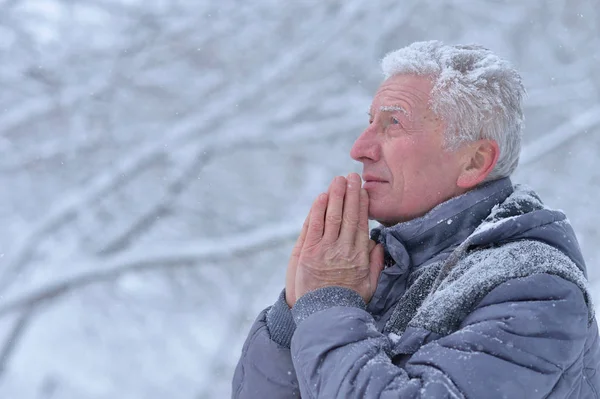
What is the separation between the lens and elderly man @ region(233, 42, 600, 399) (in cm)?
115

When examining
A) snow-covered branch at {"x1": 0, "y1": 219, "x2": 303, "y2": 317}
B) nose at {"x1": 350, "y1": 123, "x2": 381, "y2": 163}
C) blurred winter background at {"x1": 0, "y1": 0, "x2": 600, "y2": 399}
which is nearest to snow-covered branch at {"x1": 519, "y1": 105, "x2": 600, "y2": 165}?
blurred winter background at {"x1": 0, "y1": 0, "x2": 600, "y2": 399}

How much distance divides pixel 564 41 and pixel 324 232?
899 cm

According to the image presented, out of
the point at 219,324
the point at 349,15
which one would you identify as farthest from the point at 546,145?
the point at 219,324

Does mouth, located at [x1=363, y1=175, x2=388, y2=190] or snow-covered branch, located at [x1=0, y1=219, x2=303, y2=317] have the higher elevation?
snow-covered branch, located at [x1=0, y1=219, x2=303, y2=317]

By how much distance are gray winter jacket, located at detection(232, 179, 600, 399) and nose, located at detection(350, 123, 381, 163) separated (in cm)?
22

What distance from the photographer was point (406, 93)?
169 cm

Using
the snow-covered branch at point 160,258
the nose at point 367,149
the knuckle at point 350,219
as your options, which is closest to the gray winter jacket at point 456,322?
the knuckle at point 350,219

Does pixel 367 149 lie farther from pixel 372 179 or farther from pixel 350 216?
pixel 350 216

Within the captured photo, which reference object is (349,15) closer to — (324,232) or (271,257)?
(271,257)

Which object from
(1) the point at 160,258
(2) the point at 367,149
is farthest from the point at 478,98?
(1) the point at 160,258

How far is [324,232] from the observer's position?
150 cm

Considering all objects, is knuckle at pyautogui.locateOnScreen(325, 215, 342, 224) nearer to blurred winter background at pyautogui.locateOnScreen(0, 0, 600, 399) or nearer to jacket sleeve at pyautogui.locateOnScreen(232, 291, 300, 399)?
jacket sleeve at pyautogui.locateOnScreen(232, 291, 300, 399)

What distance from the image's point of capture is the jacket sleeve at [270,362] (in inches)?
57.2

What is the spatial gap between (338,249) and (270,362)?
33cm
